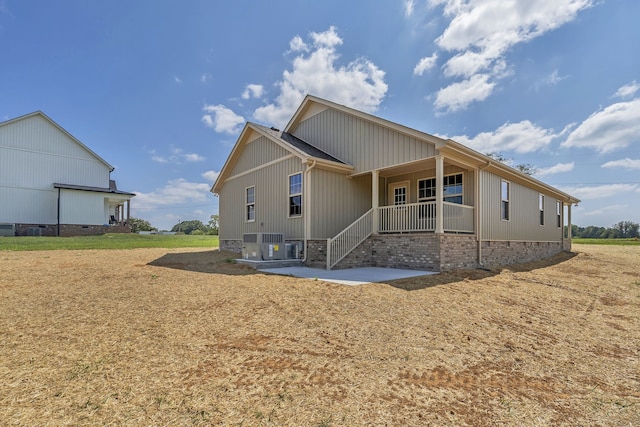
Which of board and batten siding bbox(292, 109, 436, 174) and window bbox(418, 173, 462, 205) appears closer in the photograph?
board and batten siding bbox(292, 109, 436, 174)

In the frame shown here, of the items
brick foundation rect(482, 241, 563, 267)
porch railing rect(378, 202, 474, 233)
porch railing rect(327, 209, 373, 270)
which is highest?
porch railing rect(378, 202, 474, 233)

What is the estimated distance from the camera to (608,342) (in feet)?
13.4

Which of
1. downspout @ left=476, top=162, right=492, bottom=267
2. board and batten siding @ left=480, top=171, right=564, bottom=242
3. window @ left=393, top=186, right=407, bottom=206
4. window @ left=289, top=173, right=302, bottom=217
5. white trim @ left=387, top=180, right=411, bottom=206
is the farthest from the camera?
window @ left=393, top=186, right=407, bottom=206

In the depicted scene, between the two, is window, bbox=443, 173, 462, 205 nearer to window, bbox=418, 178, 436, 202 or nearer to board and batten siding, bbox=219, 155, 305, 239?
window, bbox=418, 178, 436, 202

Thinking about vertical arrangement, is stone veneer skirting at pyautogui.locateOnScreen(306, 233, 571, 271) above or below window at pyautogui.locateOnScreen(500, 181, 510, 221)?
below

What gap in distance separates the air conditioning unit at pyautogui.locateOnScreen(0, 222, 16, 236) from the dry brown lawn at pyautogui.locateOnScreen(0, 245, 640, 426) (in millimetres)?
20159

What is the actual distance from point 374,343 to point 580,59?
1462 cm

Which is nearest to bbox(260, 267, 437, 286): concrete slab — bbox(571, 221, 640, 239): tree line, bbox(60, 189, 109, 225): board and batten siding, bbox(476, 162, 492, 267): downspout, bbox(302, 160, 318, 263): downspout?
bbox(302, 160, 318, 263): downspout

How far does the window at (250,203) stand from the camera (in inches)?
552

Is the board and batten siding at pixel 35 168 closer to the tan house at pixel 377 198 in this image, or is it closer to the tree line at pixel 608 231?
the tan house at pixel 377 198

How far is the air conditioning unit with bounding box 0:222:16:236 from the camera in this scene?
20.6 m

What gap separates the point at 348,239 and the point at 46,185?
24.5m

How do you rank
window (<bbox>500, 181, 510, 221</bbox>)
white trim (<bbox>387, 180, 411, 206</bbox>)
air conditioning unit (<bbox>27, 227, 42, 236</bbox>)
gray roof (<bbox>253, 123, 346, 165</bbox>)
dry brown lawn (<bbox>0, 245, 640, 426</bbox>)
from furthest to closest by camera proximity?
1. air conditioning unit (<bbox>27, 227, 42, 236</bbox>)
2. white trim (<bbox>387, 180, 411, 206</bbox>)
3. gray roof (<bbox>253, 123, 346, 165</bbox>)
4. window (<bbox>500, 181, 510, 221</bbox>)
5. dry brown lawn (<bbox>0, 245, 640, 426</bbox>)

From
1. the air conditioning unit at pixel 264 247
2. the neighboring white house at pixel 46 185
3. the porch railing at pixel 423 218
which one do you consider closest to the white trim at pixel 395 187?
the porch railing at pixel 423 218
